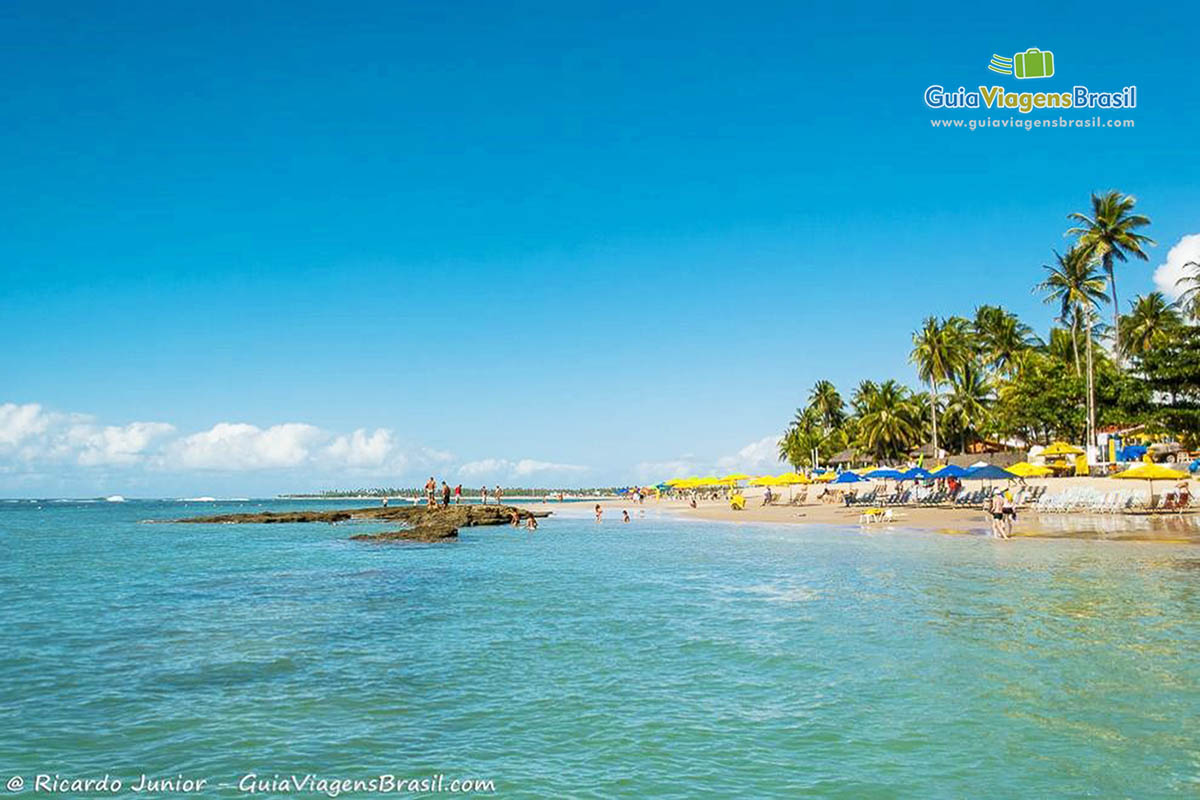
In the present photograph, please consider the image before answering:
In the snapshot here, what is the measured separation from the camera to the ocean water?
832 centimetres

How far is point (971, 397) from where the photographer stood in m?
78.9

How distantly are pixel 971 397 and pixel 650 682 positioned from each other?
7650 cm

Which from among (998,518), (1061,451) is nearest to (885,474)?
(1061,451)

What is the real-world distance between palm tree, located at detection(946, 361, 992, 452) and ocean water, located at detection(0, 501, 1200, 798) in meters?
57.3

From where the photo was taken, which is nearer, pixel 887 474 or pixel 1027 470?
pixel 1027 470

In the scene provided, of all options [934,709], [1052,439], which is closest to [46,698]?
[934,709]

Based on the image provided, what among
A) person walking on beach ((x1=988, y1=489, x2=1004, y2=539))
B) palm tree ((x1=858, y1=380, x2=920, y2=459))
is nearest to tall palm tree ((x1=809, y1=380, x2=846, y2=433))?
palm tree ((x1=858, y1=380, x2=920, y2=459))

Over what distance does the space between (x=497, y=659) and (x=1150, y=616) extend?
12.4 m

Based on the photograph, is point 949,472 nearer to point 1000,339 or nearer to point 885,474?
point 885,474

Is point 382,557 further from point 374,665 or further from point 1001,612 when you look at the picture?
point 1001,612

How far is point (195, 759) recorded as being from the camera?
8.89 metres

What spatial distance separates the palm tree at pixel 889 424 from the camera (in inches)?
3255

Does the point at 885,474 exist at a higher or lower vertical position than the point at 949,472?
lower

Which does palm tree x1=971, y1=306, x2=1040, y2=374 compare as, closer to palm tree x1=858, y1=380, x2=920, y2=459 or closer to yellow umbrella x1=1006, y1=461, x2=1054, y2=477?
palm tree x1=858, y1=380, x2=920, y2=459
